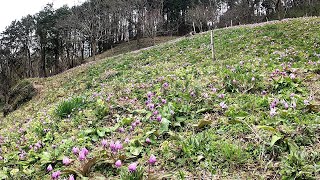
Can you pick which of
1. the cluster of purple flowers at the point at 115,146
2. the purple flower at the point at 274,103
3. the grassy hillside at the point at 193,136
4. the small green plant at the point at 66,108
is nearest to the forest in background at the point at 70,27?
the small green plant at the point at 66,108

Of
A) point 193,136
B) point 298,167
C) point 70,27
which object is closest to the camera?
point 298,167

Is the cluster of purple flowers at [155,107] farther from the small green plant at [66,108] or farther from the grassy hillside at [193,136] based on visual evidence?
the small green plant at [66,108]

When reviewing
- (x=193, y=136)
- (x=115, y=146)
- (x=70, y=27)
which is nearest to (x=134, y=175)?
(x=115, y=146)

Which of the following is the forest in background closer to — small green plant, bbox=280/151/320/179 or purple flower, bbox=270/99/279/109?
purple flower, bbox=270/99/279/109

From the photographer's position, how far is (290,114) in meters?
3.56

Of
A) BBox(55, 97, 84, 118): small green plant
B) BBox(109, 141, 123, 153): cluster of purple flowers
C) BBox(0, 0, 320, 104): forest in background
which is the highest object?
BBox(0, 0, 320, 104): forest in background

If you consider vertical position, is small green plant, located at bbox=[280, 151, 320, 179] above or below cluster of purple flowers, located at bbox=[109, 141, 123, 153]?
below

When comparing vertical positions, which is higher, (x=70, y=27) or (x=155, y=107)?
(x=70, y=27)

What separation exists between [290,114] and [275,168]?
1.18m

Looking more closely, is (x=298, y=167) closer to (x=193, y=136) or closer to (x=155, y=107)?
(x=193, y=136)

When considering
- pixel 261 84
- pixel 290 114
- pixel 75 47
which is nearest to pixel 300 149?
pixel 290 114

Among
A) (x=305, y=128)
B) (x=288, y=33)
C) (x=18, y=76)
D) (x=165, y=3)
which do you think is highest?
(x=165, y=3)

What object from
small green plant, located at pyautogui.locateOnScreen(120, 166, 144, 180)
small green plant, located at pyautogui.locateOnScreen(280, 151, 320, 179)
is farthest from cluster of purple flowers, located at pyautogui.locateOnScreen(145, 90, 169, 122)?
small green plant, located at pyautogui.locateOnScreen(280, 151, 320, 179)

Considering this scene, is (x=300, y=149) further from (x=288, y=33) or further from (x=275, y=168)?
(x=288, y=33)
